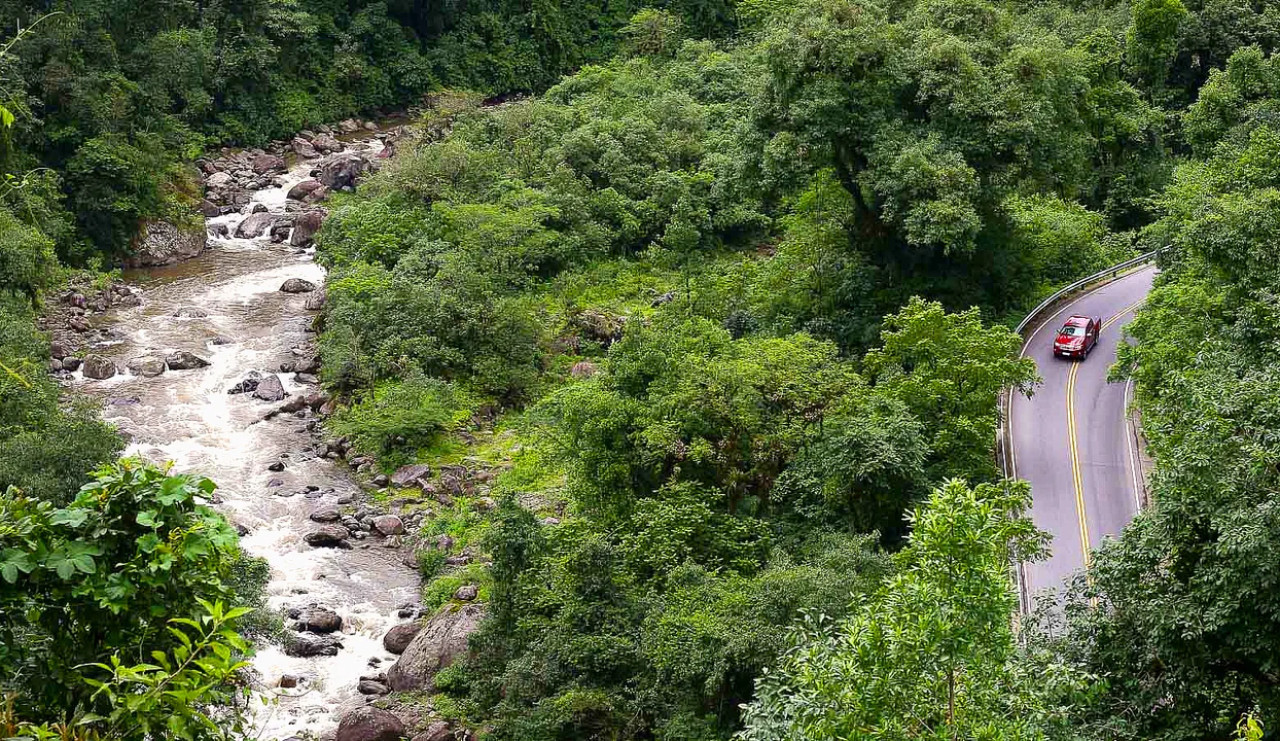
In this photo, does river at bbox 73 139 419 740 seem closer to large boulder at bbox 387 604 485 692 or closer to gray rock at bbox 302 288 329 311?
gray rock at bbox 302 288 329 311

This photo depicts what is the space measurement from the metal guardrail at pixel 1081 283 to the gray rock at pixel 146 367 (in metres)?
28.0

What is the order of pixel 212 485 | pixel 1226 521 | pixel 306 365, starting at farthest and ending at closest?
1. pixel 306 365
2. pixel 1226 521
3. pixel 212 485

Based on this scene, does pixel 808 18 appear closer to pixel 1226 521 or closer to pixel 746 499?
pixel 746 499

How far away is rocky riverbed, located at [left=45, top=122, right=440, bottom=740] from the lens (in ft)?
86.2

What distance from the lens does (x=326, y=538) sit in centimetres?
3088

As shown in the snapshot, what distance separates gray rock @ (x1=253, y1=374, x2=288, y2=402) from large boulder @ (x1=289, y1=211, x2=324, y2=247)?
14013 mm

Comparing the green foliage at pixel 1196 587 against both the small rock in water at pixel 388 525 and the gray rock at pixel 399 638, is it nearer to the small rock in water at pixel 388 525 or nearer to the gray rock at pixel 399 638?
the gray rock at pixel 399 638

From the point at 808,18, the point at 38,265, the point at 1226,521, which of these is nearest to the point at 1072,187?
the point at 808,18

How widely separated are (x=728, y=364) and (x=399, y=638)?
1000 centimetres

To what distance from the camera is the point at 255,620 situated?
22672 mm

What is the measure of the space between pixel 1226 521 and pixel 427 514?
22.5m

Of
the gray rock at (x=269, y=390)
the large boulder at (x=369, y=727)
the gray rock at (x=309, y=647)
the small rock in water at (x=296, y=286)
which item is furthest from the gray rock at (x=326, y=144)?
the large boulder at (x=369, y=727)

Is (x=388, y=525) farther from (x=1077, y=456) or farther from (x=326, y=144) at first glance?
(x=326, y=144)

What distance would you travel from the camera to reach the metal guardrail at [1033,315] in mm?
23438
